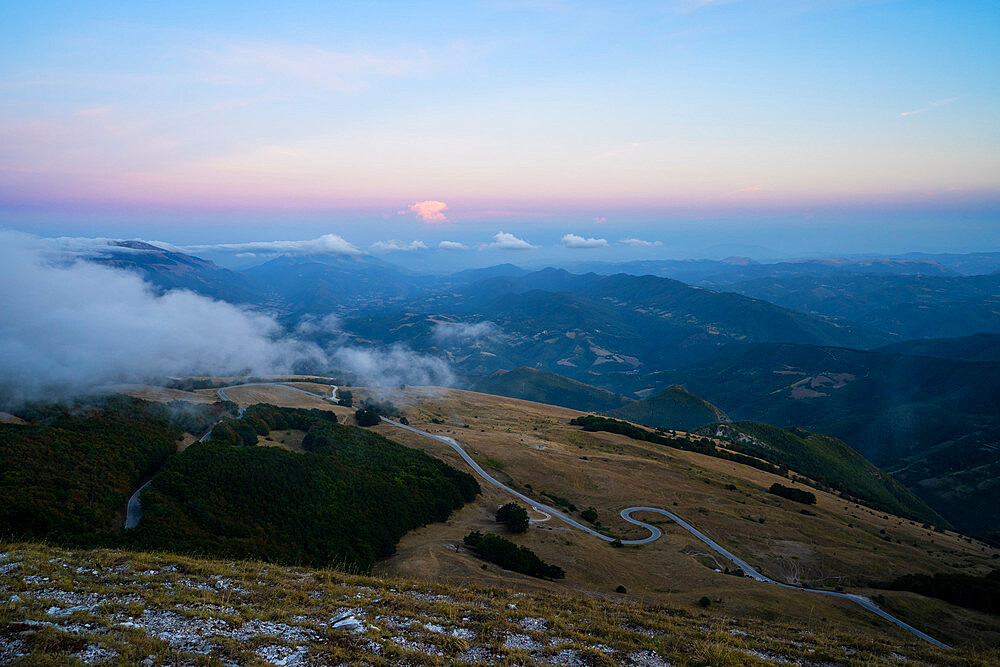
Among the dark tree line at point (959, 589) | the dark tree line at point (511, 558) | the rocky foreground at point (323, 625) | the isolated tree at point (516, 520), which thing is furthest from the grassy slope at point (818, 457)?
the rocky foreground at point (323, 625)

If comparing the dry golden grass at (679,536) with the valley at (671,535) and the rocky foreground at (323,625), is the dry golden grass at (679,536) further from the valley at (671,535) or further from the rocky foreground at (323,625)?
the rocky foreground at (323,625)

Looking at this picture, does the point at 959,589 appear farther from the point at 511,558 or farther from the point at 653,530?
the point at 511,558

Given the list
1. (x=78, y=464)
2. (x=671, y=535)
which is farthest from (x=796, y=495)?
(x=78, y=464)

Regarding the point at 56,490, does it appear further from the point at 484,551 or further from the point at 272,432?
the point at 272,432

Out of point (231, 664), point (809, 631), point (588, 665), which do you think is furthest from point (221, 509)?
point (809, 631)

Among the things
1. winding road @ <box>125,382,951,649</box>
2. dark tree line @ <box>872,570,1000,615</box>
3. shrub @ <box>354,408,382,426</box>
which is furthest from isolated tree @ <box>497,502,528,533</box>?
shrub @ <box>354,408,382,426</box>

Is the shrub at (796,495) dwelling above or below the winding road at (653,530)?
below

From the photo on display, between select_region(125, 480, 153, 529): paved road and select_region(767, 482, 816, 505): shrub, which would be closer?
select_region(125, 480, 153, 529): paved road

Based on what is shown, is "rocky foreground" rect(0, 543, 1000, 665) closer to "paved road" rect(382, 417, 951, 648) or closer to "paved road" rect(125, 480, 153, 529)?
"paved road" rect(125, 480, 153, 529)
